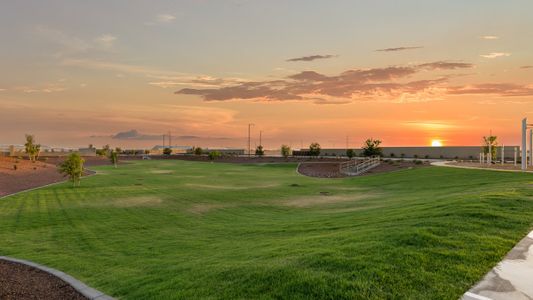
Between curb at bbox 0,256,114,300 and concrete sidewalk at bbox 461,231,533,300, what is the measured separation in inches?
308

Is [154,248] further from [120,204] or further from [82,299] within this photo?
[120,204]

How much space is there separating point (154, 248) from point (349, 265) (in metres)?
9.69

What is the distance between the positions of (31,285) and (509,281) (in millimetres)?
11693

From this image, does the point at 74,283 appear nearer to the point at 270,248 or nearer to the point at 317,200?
the point at 270,248

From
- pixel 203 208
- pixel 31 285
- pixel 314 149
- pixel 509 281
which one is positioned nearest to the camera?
pixel 509 281

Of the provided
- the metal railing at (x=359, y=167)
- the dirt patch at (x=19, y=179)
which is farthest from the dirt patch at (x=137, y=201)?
the metal railing at (x=359, y=167)

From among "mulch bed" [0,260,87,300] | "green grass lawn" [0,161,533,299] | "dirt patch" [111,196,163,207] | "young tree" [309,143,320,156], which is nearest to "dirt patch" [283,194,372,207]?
"green grass lawn" [0,161,533,299]

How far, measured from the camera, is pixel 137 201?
29.5 metres

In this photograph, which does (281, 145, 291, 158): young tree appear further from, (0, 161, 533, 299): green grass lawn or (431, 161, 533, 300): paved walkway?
(431, 161, 533, 300): paved walkway

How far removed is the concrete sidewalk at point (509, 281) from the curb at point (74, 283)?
25.7ft

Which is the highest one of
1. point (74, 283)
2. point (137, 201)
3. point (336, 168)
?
point (336, 168)

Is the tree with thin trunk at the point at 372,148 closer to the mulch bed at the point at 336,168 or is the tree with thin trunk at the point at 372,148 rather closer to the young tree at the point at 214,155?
the mulch bed at the point at 336,168

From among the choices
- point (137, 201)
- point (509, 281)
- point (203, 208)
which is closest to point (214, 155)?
point (137, 201)

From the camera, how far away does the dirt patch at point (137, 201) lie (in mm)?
27891
